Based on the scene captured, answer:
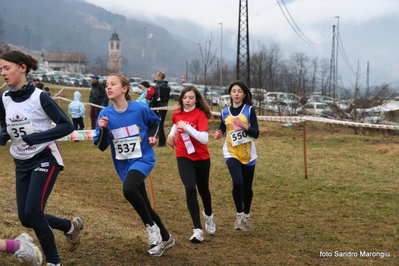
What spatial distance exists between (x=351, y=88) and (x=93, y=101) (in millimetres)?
11454

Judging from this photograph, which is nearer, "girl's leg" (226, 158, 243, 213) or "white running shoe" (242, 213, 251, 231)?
"girl's leg" (226, 158, 243, 213)

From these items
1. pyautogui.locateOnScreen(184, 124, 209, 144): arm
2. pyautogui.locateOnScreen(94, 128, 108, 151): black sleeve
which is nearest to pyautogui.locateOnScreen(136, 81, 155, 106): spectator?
pyautogui.locateOnScreen(184, 124, 209, 144): arm

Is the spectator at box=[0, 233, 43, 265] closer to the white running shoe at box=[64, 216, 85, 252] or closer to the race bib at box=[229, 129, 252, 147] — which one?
the white running shoe at box=[64, 216, 85, 252]

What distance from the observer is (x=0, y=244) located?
13.8ft

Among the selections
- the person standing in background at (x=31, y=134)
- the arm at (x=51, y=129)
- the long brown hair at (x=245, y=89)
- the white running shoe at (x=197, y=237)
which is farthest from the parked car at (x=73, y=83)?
the arm at (x=51, y=129)

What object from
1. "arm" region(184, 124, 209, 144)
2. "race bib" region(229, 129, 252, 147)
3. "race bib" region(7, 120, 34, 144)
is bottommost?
"race bib" region(229, 129, 252, 147)

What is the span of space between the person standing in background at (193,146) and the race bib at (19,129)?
2.13 meters

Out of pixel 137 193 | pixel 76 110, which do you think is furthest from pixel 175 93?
pixel 137 193

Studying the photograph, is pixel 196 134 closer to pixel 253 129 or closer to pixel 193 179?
pixel 193 179

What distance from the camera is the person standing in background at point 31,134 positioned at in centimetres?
485

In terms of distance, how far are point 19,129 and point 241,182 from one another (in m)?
3.25

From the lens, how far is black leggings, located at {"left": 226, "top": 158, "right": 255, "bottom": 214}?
723cm

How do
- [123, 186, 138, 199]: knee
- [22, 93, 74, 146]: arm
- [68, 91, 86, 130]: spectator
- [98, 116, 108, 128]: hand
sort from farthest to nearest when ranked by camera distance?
[68, 91, 86, 130]: spectator → [98, 116, 108, 128]: hand → [123, 186, 138, 199]: knee → [22, 93, 74, 146]: arm

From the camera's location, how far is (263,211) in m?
9.08
